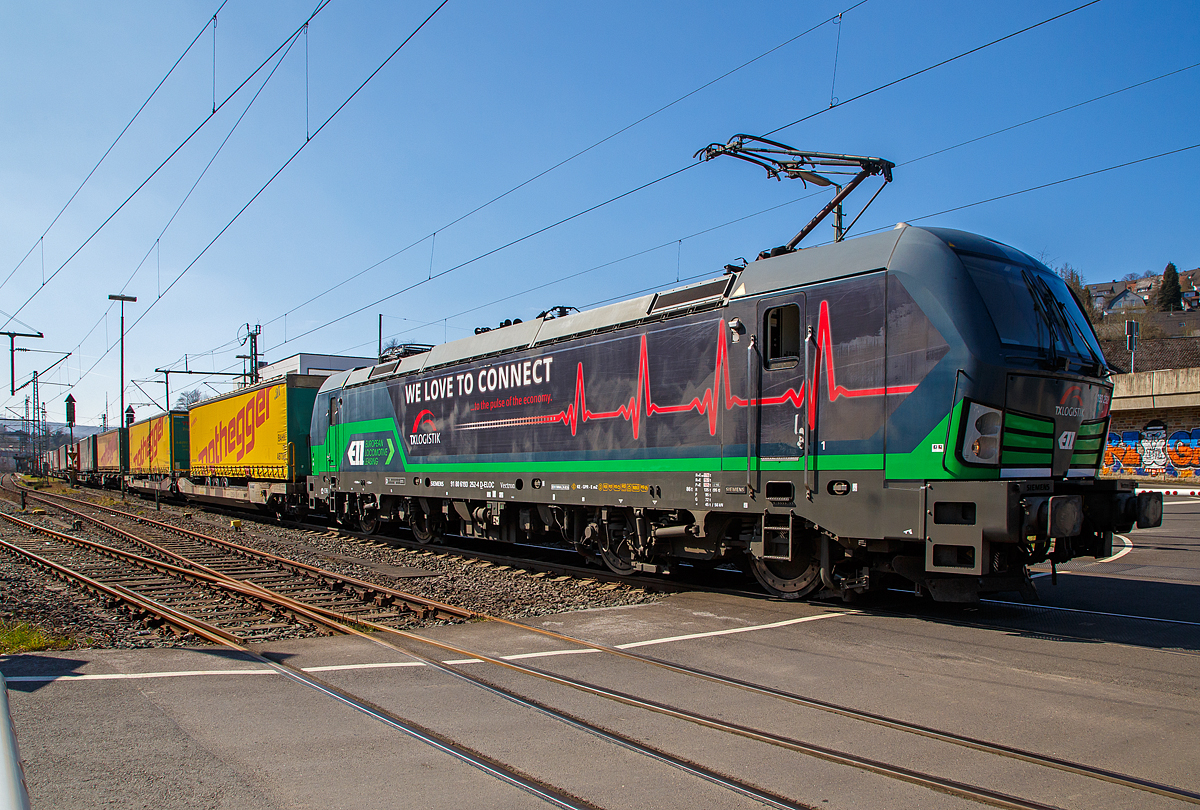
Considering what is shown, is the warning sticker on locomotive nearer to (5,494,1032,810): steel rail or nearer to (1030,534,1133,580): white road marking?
(5,494,1032,810): steel rail

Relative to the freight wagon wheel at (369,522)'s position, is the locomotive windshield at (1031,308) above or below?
above

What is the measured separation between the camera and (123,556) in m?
14.1

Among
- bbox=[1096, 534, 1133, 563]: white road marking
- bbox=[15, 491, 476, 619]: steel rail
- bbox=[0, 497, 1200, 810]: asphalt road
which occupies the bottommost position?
bbox=[1096, 534, 1133, 563]: white road marking

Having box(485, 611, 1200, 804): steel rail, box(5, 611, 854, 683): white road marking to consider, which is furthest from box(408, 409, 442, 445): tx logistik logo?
box(485, 611, 1200, 804): steel rail

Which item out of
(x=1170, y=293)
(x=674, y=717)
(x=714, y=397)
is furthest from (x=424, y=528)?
(x=1170, y=293)

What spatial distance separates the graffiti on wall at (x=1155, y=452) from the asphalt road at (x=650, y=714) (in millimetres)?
21051

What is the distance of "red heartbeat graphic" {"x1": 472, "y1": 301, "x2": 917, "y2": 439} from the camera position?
820 centimetres

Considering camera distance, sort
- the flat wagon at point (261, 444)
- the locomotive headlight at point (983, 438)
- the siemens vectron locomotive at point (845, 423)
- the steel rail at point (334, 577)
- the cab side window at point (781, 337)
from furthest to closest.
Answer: the flat wagon at point (261, 444)
the steel rail at point (334, 577)
the cab side window at point (781, 337)
the siemens vectron locomotive at point (845, 423)
the locomotive headlight at point (983, 438)

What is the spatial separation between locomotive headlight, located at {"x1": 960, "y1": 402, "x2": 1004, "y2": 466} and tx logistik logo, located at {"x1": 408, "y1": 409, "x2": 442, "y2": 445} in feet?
33.7

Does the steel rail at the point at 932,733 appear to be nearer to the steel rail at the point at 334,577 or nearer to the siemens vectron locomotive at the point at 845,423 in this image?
the siemens vectron locomotive at the point at 845,423

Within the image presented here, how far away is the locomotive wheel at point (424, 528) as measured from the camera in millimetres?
16344

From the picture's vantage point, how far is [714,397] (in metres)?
9.49

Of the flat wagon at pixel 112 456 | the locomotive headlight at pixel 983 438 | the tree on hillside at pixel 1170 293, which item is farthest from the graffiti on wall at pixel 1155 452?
the tree on hillside at pixel 1170 293

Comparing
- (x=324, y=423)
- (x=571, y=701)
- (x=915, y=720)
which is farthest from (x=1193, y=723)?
(x=324, y=423)
